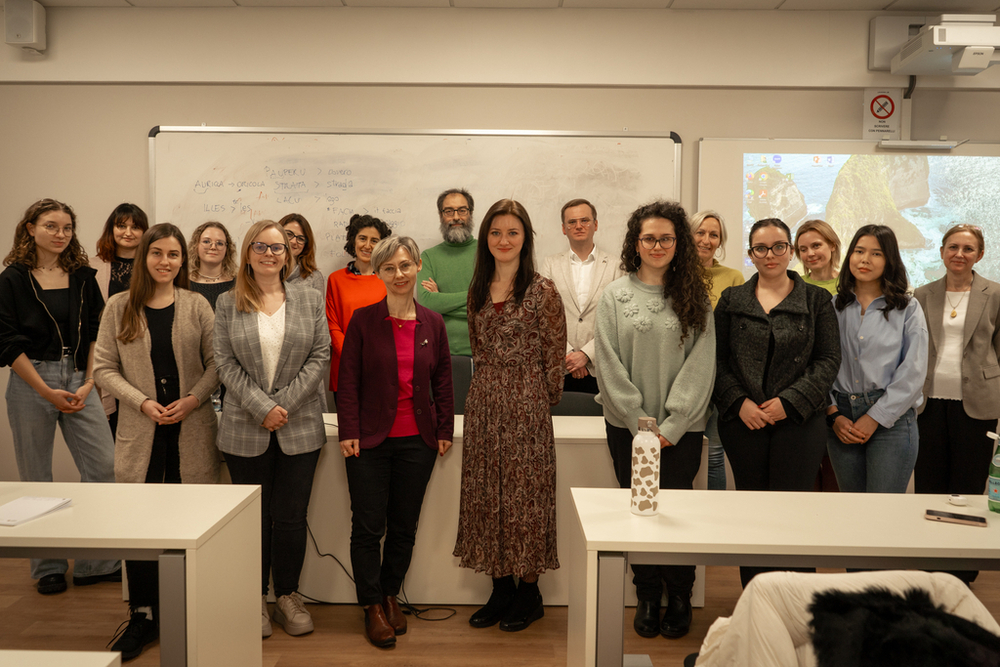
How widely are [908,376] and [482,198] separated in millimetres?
2558

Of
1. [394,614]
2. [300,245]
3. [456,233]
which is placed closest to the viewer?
[394,614]

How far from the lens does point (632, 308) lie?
7.73 feet

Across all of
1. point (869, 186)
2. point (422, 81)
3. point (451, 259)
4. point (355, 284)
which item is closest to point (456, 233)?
point (451, 259)

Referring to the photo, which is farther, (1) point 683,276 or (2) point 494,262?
(2) point 494,262

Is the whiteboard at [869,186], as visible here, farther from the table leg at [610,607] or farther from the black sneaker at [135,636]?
the black sneaker at [135,636]

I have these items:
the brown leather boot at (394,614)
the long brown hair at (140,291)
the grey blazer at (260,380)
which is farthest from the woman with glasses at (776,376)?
the long brown hair at (140,291)

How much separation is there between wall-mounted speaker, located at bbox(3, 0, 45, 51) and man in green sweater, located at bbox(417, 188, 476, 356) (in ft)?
8.52

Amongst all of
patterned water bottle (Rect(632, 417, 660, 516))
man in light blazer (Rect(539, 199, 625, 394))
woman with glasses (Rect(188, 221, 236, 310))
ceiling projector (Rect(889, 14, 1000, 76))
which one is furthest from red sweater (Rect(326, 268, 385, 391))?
ceiling projector (Rect(889, 14, 1000, 76))

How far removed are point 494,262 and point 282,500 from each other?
1.17 meters

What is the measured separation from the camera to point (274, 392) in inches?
95.3

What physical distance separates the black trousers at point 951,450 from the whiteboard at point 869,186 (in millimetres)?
1443

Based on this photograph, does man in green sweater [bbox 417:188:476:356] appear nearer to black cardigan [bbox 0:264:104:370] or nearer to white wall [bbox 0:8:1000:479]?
white wall [bbox 0:8:1000:479]

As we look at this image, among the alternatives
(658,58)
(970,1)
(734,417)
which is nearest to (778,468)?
(734,417)

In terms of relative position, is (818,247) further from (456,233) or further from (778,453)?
(456,233)
